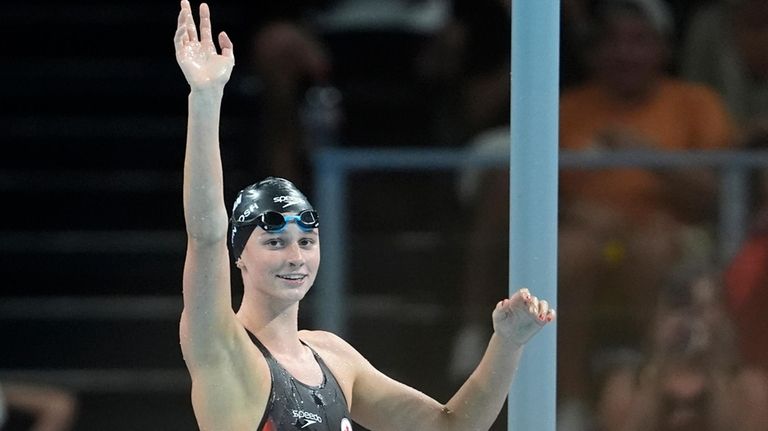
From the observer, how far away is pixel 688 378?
16.1 feet

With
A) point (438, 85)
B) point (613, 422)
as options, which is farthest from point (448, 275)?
point (438, 85)

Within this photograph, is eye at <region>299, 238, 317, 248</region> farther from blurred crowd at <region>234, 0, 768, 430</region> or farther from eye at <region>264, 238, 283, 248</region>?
blurred crowd at <region>234, 0, 768, 430</region>

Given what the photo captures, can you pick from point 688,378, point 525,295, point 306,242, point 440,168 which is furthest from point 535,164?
point 440,168

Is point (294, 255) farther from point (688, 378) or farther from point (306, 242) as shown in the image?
point (688, 378)

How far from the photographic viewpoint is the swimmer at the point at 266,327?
8.17 feet

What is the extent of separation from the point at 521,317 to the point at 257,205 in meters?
0.59

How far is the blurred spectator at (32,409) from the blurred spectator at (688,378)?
237cm

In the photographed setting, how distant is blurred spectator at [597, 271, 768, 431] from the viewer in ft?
15.9

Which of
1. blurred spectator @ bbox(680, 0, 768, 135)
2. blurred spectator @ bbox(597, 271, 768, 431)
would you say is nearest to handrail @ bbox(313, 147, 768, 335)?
blurred spectator @ bbox(597, 271, 768, 431)

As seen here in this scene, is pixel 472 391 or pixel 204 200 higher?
pixel 204 200

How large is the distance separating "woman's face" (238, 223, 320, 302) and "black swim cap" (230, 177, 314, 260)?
0.03 m

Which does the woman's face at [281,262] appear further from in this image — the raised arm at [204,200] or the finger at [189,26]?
the finger at [189,26]

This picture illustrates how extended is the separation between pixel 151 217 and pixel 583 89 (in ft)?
8.26

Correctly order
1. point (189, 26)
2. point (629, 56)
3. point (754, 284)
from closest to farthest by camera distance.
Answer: point (189, 26) → point (754, 284) → point (629, 56)
